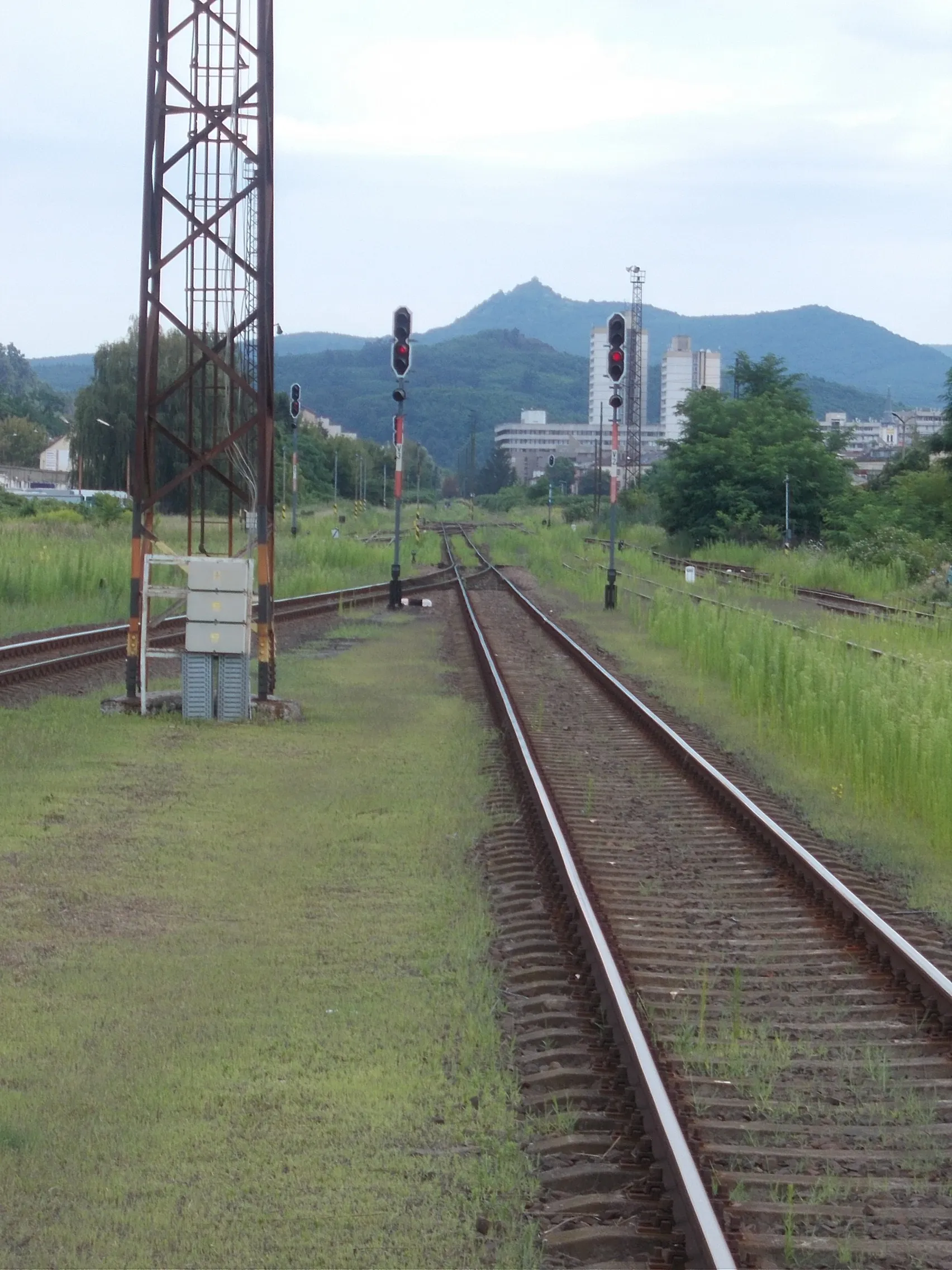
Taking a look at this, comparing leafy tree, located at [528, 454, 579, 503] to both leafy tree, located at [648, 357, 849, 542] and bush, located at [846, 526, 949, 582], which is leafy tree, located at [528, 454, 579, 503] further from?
bush, located at [846, 526, 949, 582]

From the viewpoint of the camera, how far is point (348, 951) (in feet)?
22.4

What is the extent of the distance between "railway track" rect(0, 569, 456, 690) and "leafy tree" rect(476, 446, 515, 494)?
155002 millimetres

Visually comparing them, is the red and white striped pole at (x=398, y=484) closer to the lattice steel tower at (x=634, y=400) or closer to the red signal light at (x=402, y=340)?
the red signal light at (x=402, y=340)

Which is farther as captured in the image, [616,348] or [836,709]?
[616,348]

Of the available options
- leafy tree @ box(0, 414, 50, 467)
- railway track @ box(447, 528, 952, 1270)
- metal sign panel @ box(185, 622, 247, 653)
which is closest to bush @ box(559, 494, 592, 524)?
leafy tree @ box(0, 414, 50, 467)

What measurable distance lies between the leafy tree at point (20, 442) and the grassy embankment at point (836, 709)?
12687cm

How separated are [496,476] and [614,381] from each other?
158790 millimetres

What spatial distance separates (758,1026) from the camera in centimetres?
577

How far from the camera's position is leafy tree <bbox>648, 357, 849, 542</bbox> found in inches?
1972

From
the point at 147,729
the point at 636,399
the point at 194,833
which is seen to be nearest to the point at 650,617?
the point at 147,729

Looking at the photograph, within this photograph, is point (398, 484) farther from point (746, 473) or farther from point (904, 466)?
point (904, 466)

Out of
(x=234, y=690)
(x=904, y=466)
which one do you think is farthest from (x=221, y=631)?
(x=904, y=466)

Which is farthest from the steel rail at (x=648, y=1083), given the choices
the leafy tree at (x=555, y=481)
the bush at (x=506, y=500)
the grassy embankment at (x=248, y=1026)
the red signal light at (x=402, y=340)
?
the bush at (x=506, y=500)

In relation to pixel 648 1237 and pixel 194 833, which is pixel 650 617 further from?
pixel 648 1237
